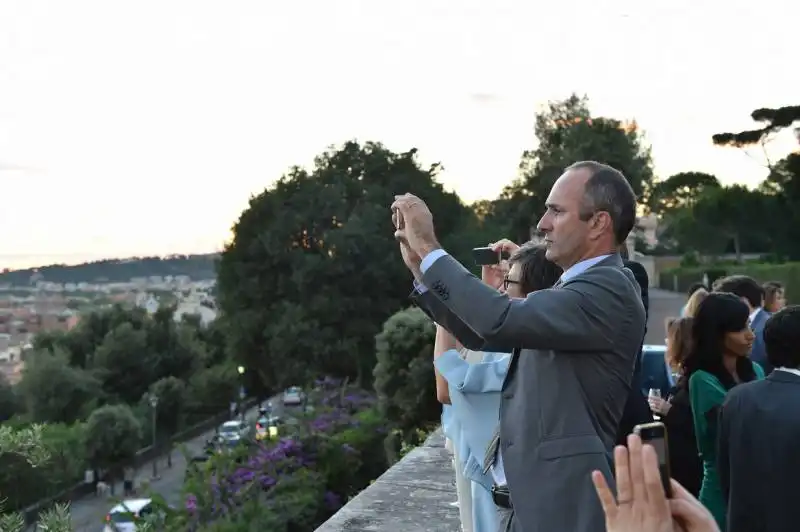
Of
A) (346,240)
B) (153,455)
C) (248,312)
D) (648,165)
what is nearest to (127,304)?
(153,455)

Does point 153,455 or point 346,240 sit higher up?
point 346,240

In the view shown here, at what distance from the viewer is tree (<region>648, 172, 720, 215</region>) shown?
155 ft

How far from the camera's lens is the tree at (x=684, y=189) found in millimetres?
47125

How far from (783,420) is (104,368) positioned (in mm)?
39716

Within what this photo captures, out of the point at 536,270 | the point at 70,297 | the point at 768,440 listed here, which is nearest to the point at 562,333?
the point at 536,270

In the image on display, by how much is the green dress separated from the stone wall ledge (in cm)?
128

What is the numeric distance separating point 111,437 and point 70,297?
181 feet

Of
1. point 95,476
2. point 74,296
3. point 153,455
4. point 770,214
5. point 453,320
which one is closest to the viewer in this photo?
point 453,320

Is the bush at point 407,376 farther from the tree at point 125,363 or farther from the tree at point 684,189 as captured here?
the tree at point 684,189

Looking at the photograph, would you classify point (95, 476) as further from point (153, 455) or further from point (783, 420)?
point (783, 420)

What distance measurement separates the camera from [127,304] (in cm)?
4353

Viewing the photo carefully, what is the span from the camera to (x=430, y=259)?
1.72 meters

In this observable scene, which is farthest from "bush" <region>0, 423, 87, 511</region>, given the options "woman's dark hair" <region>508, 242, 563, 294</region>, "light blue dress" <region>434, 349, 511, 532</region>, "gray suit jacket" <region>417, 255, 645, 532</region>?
"gray suit jacket" <region>417, 255, 645, 532</region>

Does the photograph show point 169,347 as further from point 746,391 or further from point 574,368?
point 574,368
